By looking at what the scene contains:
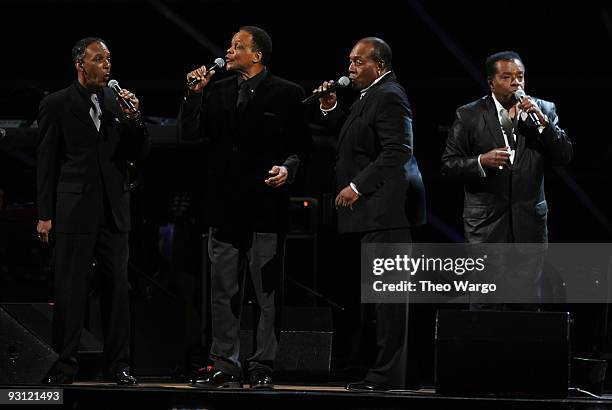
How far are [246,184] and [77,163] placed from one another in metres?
0.84

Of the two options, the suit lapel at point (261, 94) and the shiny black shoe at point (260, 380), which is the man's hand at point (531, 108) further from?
the shiny black shoe at point (260, 380)

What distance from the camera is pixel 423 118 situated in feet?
25.0

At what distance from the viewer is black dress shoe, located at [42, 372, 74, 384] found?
4496 millimetres

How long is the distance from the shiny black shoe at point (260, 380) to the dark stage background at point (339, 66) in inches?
74.6

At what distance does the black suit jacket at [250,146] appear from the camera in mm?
4527

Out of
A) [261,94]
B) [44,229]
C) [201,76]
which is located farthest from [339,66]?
[44,229]

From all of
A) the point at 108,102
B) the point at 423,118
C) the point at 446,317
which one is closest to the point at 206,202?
the point at 108,102

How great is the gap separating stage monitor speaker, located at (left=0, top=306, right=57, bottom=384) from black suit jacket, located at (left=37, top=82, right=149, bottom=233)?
532 millimetres

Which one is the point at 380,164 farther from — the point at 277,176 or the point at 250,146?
the point at 250,146

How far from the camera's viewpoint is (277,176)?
444 cm

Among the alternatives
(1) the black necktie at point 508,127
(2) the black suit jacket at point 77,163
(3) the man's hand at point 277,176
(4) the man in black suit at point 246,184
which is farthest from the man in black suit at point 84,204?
(1) the black necktie at point 508,127

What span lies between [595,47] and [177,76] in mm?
3392

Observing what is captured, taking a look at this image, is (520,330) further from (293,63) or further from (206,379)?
(293,63)

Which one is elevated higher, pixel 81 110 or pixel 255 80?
pixel 255 80
